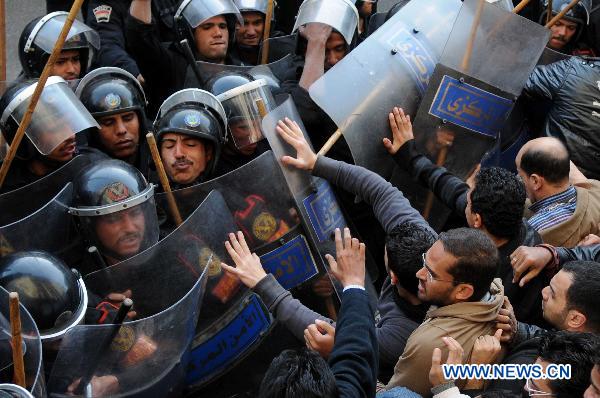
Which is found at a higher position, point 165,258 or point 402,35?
point 402,35

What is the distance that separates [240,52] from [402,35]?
1585mm

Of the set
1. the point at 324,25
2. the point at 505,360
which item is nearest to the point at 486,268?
the point at 505,360

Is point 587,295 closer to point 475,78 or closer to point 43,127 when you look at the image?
point 475,78

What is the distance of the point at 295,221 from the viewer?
3.94m

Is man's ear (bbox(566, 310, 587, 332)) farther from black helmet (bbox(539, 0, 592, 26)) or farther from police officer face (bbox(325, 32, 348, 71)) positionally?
black helmet (bbox(539, 0, 592, 26))

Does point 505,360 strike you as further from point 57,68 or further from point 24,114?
point 57,68

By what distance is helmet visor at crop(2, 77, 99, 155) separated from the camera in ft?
14.2

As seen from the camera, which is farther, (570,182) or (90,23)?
(90,23)

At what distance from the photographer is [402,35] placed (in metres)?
4.59

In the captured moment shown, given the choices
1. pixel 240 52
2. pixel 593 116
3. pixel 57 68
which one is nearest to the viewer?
pixel 593 116

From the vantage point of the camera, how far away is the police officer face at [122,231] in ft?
12.6

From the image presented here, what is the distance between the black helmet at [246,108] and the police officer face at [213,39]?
35.3 inches

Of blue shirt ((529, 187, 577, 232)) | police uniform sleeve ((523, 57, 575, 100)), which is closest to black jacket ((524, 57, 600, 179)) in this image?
police uniform sleeve ((523, 57, 575, 100))


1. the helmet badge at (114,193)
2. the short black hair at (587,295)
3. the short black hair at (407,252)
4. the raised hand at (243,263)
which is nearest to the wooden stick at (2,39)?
the helmet badge at (114,193)
